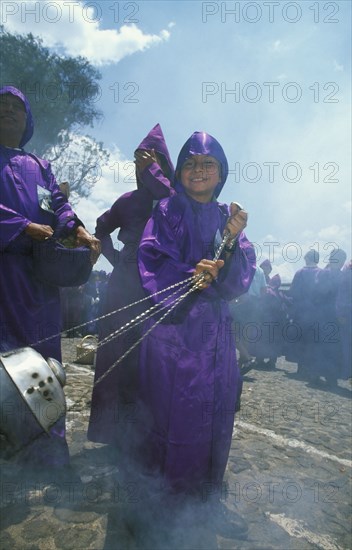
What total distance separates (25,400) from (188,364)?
1240 millimetres

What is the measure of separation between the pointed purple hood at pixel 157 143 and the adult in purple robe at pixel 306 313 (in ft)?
17.7

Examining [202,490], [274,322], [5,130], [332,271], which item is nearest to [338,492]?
[202,490]

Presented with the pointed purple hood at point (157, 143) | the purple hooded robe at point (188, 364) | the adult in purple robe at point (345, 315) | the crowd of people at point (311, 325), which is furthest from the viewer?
the crowd of people at point (311, 325)

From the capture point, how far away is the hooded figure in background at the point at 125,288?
3.06 m

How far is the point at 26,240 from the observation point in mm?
2383

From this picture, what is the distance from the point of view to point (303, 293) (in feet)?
26.4

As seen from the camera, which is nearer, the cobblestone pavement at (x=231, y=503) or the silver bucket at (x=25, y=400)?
the silver bucket at (x=25, y=400)

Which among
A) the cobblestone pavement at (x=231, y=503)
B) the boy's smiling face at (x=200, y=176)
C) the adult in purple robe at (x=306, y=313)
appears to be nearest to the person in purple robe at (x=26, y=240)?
the cobblestone pavement at (x=231, y=503)

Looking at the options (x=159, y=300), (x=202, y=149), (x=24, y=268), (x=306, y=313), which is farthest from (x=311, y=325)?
(x=24, y=268)

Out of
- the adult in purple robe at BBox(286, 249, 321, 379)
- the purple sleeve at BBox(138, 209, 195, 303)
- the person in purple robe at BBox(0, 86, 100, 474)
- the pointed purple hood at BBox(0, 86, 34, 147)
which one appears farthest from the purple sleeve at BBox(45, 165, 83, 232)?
the adult in purple robe at BBox(286, 249, 321, 379)

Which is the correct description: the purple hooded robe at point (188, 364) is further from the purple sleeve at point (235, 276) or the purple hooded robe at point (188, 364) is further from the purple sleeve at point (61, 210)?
the purple sleeve at point (61, 210)

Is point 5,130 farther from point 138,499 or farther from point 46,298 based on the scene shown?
point 138,499

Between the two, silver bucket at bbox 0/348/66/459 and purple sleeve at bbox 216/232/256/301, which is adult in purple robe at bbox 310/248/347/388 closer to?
purple sleeve at bbox 216/232/256/301

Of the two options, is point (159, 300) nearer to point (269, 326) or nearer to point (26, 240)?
point (26, 240)
